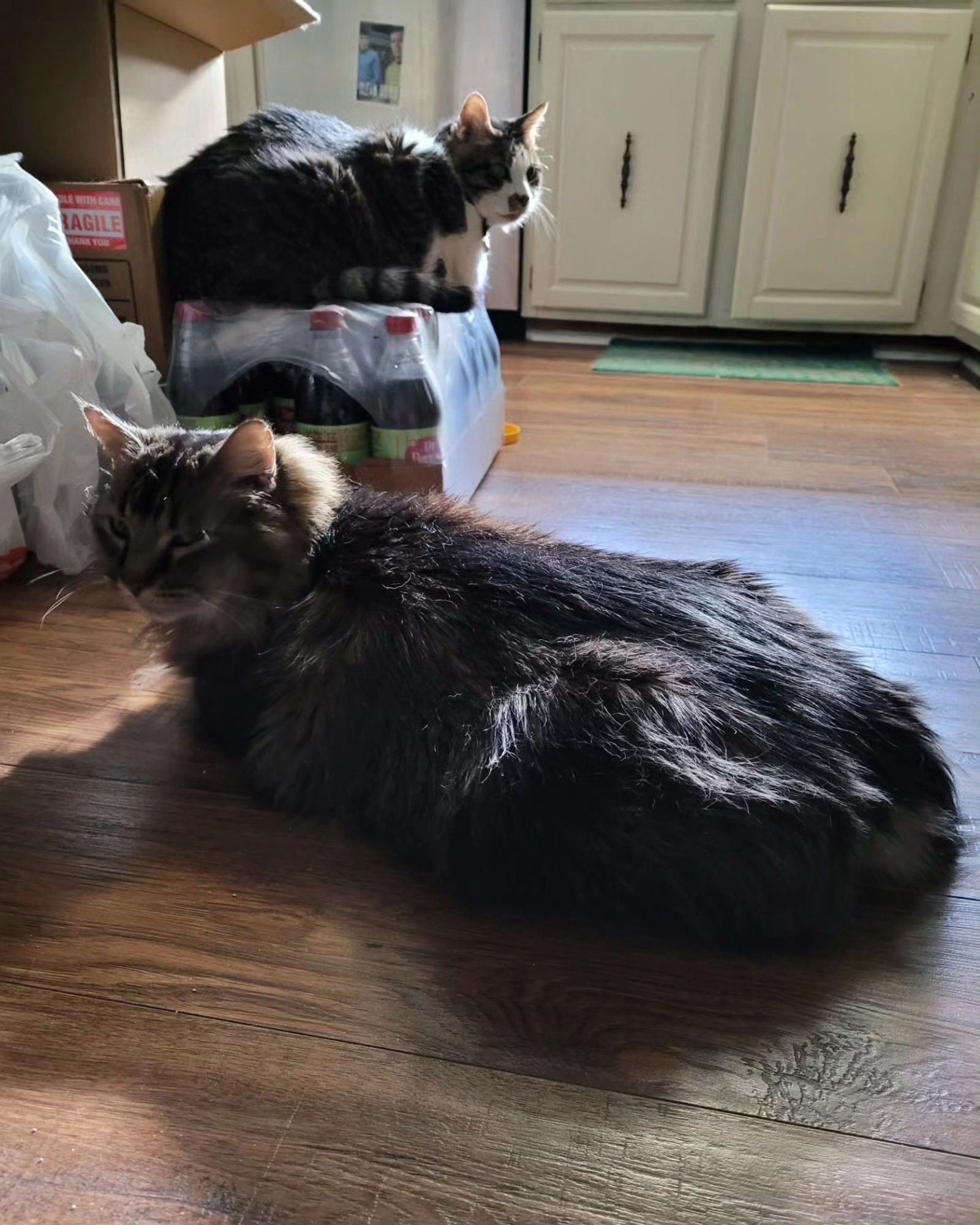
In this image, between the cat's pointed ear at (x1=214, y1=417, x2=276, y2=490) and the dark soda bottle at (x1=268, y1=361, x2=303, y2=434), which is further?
the dark soda bottle at (x1=268, y1=361, x2=303, y2=434)

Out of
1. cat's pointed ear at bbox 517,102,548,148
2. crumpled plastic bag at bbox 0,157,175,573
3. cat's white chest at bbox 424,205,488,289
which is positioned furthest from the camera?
cat's pointed ear at bbox 517,102,548,148

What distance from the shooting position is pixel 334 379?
174cm

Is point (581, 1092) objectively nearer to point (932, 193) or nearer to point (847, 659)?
point (847, 659)

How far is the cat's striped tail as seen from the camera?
6.08ft

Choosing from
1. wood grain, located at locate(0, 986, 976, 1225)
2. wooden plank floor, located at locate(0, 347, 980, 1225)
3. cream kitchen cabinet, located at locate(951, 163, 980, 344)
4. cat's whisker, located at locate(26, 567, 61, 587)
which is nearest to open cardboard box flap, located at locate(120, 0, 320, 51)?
cat's whisker, located at locate(26, 567, 61, 587)

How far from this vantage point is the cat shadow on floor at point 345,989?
735mm

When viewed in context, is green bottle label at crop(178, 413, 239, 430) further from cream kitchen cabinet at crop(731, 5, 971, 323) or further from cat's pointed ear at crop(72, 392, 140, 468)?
cream kitchen cabinet at crop(731, 5, 971, 323)

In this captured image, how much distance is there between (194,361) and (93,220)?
1.12 feet

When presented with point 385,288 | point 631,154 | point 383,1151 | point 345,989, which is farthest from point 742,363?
point 383,1151

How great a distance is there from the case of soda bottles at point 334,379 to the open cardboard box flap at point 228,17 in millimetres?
630

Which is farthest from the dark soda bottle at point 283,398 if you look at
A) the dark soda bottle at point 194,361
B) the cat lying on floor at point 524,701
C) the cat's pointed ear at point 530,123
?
the cat's pointed ear at point 530,123

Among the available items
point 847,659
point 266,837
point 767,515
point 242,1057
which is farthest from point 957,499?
point 242,1057

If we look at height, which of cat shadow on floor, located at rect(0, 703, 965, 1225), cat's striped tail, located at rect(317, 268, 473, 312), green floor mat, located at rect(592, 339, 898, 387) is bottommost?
cat shadow on floor, located at rect(0, 703, 965, 1225)

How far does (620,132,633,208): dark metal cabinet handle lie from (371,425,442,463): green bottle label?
237 centimetres
